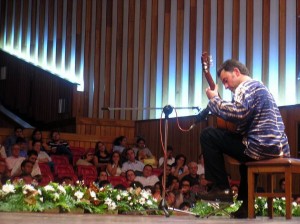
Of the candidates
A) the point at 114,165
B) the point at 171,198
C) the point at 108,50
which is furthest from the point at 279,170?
the point at 108,50

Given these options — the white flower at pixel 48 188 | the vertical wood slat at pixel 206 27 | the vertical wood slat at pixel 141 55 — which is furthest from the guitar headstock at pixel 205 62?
the vertical wood slat at pixel 141 55

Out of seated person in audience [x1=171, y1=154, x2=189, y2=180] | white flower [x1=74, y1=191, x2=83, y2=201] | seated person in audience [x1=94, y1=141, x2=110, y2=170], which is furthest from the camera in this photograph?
seated person in audience [x1=94, y1=141, x2=110, y2=170]

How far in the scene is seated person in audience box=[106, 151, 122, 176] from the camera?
8.88m

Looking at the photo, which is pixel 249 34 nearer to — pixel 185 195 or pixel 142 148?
pixel 142 148

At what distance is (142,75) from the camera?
38.2 ft

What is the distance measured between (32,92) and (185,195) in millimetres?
6218

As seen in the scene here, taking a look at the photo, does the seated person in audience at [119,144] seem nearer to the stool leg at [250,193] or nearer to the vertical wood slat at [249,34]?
the vertical wood slat at [249,34]

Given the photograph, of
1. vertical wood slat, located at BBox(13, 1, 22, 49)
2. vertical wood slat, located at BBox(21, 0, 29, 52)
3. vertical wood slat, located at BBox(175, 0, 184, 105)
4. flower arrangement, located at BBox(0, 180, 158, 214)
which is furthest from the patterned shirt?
vertical wood slat, located at BBox(13, 1, 22, 49)

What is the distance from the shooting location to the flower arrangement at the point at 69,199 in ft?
16.1

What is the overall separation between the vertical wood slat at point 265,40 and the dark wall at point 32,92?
4179 millimetres

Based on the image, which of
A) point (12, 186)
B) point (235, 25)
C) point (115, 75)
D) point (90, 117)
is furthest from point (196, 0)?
point (12, 186)

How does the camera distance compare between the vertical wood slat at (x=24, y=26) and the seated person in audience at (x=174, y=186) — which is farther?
the vertical wood slat at (x=24, y=26)

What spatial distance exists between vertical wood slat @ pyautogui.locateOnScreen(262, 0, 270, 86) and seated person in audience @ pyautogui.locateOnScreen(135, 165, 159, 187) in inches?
89.7

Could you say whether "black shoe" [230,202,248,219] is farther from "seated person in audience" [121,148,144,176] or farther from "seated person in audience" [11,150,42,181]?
"seated person in audience" [121,148,144,176]
